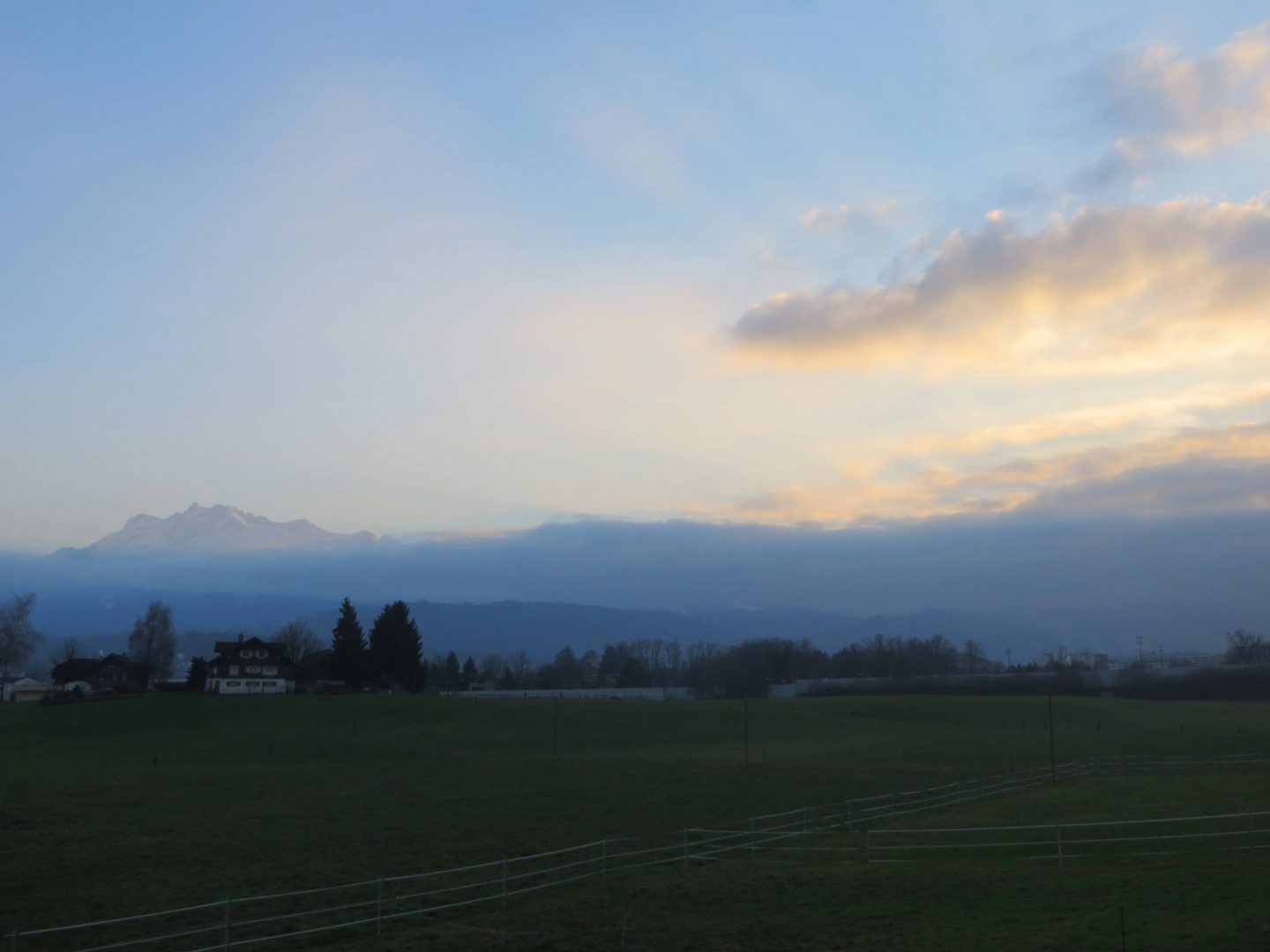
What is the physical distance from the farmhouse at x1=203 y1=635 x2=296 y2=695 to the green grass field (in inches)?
1300

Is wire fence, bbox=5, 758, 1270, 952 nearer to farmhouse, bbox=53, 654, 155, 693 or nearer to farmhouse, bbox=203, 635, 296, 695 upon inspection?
farmhouse, bbox=203, 635, 296, 695

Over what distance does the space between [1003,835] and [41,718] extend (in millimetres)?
99521

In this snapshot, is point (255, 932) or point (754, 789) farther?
point (754, 789)

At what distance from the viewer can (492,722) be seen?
333 ft

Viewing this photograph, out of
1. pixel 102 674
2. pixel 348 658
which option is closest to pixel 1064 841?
pixel 348 658

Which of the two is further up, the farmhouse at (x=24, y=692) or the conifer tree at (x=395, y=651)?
the conifer tree at (x=395, y=651)

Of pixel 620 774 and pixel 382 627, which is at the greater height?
pixel 382 627

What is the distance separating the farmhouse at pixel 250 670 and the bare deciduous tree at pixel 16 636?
52869 mm

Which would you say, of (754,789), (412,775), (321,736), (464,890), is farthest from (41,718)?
(464,890)

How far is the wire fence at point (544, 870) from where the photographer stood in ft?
84.5

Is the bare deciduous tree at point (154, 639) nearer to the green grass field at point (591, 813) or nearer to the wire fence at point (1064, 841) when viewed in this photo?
the green grass field at point (591, 813)

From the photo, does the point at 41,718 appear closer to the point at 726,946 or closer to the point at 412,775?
the point at 412,775

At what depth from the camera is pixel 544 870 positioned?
105 ft

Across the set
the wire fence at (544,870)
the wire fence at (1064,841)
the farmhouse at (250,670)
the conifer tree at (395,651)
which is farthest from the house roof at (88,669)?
the wire fence at (1064,841)
